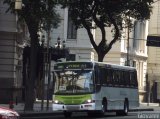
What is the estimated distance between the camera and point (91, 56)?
60500mm

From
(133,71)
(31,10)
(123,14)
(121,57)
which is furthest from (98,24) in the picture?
(121,57)

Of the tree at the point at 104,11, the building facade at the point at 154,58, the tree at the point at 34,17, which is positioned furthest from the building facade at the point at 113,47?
the tree at the point at 34,17

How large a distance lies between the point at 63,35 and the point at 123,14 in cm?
1816

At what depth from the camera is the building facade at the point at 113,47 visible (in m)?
60.4

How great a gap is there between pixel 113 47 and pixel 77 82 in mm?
34257

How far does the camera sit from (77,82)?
31203 mm

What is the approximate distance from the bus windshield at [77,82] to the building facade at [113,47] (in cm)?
2162

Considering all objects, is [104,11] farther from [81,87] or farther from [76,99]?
[76,99]

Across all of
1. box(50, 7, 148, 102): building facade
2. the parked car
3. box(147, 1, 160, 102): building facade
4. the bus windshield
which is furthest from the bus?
box(147, 1, 160, 102): building facade

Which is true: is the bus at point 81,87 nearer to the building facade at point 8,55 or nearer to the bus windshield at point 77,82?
the bus windshield at point 77,82

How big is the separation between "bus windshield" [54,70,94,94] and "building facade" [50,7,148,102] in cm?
2162

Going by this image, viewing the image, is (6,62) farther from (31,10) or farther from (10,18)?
(31,10)

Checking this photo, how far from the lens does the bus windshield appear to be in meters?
31.2

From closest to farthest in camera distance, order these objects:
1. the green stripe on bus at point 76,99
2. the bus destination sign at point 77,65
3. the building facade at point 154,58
Result: the green stripe on bus at point 76,99 → the bus destination sign at point 77,65 → the building facade at point 154,58
